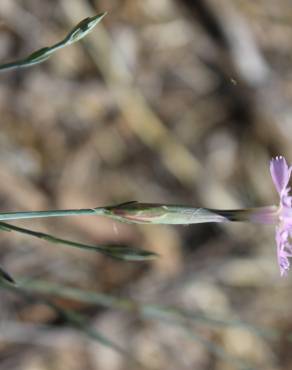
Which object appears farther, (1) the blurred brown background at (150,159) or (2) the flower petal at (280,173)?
(1) the blurred brown background at (150,159)

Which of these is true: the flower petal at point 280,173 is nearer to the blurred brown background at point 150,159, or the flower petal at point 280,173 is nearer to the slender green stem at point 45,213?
the slender green stem at point 45,213

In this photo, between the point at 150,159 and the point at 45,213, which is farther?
the point at 150,159

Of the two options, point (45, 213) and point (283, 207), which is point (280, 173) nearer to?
point (283, 207)

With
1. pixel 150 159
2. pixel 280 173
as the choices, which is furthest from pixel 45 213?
pixel 150 159

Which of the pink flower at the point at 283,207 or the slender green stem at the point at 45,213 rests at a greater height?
the slender green stem at the point at 45,213

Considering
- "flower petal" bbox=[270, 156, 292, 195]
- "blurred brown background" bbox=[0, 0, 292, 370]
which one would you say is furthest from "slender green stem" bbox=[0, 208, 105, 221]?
"blurred brown background" bbox=[0, 0, 292, 370]

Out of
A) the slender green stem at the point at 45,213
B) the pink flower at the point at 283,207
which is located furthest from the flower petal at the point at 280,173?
the slender green stem at the point at 45,213
